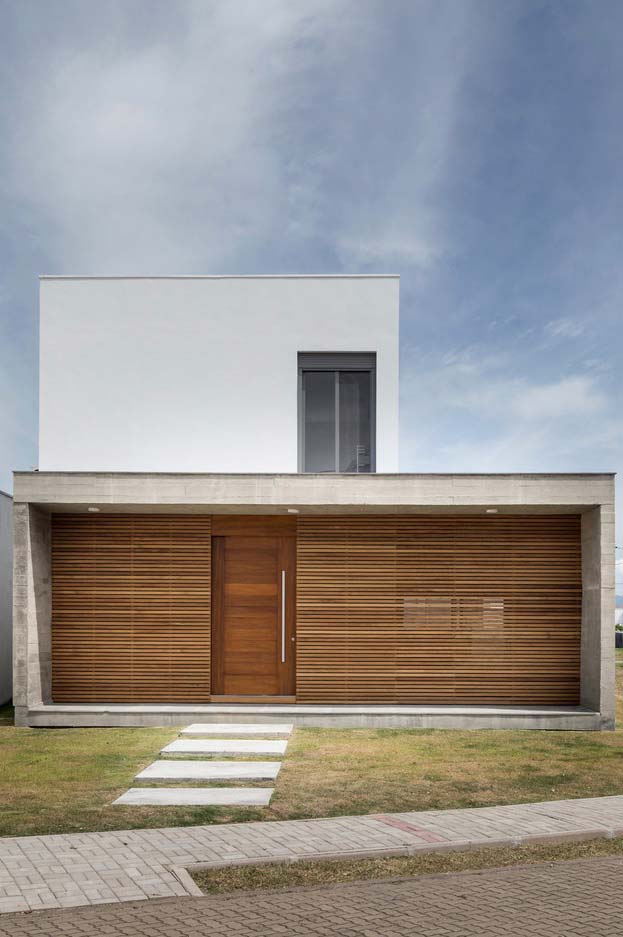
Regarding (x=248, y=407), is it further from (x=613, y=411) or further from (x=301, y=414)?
(x=613, y=411)

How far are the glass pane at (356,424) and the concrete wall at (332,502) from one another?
337cm

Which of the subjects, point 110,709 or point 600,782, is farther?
point 110,709

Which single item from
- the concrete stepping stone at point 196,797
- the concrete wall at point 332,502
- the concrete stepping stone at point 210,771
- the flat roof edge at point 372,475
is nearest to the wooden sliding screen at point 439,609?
the concrete wall at point 332,502

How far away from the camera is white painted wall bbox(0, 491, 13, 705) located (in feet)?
48.7

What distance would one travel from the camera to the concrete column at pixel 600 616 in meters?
12.1

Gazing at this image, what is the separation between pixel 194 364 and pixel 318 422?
253cm

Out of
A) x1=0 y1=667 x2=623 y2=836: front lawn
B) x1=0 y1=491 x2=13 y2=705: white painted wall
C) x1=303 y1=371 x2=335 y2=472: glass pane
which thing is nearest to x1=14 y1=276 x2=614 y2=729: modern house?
x1=0 y1=667 x2=623 y2=836: front lawn

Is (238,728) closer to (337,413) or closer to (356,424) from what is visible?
(356,424)

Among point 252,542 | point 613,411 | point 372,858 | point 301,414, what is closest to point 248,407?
point 301,414

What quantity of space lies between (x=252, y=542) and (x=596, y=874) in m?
7.95

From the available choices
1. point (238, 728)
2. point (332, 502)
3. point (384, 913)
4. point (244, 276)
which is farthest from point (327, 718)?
point (244, 276)

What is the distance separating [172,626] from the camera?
12961 millimetres

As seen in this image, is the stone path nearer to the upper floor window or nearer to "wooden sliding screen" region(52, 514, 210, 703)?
"wooden sliding screen" region(52, 514, 210, 703)

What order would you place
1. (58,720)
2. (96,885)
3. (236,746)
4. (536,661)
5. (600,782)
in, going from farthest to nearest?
(536,661)
(58,720)
(236,746)
(600,782)
(96,885)
